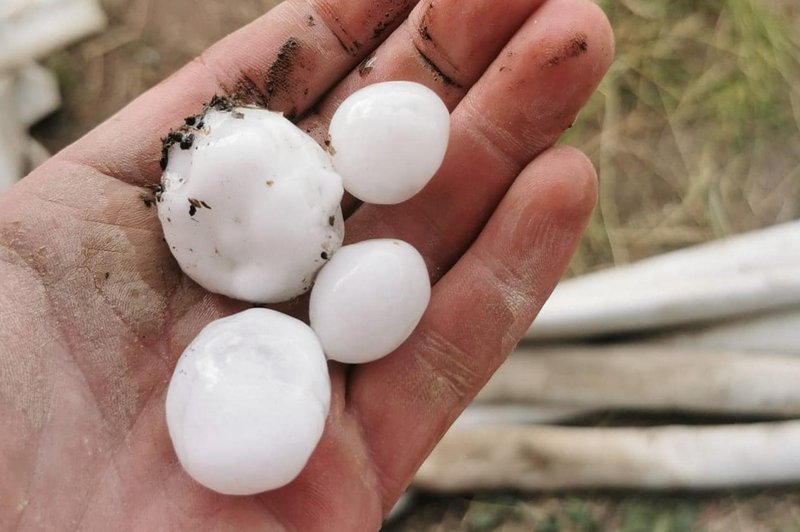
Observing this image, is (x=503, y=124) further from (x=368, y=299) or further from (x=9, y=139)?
(x=9, y=139)

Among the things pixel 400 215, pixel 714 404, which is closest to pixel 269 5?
pixel 400 215

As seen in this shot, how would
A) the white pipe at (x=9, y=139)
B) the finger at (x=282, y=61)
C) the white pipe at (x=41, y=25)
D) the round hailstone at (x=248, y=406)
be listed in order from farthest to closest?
the white pipe at (x=41, y=25), the white pipe at (x=9, y=139), the finger at (x=282, y=61), the round hailstone at (x=248, y=406)

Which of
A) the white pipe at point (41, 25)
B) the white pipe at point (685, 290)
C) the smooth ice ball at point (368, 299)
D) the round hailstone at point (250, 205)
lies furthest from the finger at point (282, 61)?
the white pipe at point (41, 25)

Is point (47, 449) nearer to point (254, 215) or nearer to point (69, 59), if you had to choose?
point (254, 215)

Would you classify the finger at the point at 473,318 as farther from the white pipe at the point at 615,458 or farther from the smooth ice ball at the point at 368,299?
the white pipe at the point at 615,458

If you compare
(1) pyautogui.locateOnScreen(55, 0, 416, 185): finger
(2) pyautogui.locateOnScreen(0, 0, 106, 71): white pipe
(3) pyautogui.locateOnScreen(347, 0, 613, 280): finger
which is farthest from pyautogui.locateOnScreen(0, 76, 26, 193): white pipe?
(3) pyautogui.locateOnScreen(347, 0, 613, 280): finger

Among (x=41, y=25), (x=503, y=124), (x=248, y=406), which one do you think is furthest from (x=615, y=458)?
(x=41, y=25)
